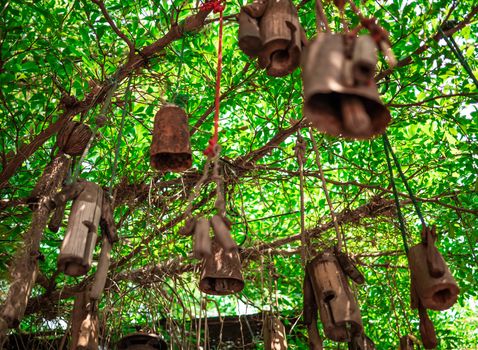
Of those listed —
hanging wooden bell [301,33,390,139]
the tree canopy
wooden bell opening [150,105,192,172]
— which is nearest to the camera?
hanging wooden bell [301,33,390,139]

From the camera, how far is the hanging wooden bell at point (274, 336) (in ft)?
6.59

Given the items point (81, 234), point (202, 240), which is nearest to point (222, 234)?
point (202, 240)

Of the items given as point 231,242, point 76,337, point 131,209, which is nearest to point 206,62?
point 131,209

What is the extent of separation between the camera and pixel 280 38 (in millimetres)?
1355

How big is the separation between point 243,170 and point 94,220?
5.38 ft

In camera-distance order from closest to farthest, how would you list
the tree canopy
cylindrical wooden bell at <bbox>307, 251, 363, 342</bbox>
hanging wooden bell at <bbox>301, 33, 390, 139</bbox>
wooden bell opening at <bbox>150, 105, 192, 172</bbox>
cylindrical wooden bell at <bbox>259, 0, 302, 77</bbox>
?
hanging wooden bell at <bbox>301, 33, 390, 139</bbox> → cylindrical wooden bell at <bbox>259, 0, 302, 77</bbox> → cylindrical wooden bell at <bbox>307, 251, 363, 342</bbox> → wooden bell opening at <bbox>150, 105, 192, 172</bbox> → the tree canopy

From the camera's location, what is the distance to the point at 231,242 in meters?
1.26

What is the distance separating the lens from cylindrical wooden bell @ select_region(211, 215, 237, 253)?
1.25 meters

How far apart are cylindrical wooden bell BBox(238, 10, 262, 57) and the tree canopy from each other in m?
1.04

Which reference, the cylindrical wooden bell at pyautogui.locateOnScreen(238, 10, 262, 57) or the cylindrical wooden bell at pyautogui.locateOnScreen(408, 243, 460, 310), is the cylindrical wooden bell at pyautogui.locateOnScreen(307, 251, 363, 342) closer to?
the cylindrical wooden bell at pyautogui.locateOnScreen(408, 243, 460, 310)

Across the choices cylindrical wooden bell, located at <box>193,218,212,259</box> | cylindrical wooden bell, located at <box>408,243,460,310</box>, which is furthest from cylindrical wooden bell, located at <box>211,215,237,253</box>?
cylindrical wooden bell, located at <box>408,243,460,310</box>

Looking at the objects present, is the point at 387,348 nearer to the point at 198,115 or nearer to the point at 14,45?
the point at 198,115

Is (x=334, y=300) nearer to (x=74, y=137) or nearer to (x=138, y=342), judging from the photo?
(x=138, y=342)

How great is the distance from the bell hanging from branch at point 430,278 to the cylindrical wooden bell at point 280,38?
2.21 ft
